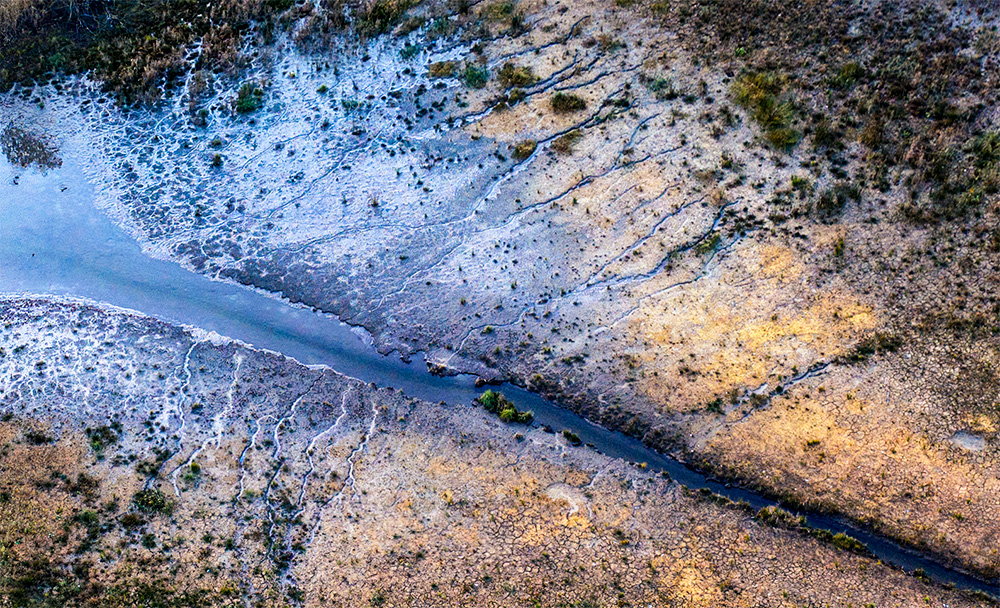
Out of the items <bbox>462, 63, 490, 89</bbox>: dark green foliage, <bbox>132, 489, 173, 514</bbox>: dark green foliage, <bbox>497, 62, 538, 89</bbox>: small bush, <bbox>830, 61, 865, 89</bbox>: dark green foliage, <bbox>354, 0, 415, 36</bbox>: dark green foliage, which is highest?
<bbox>354, 0, 415, 36</bbox>: dark green foliage

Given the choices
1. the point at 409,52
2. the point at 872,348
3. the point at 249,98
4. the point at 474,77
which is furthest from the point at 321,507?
the point at 409,52

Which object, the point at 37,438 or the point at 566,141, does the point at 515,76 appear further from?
the point at 37,438

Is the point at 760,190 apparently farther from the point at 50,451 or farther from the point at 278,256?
the point at 50,451

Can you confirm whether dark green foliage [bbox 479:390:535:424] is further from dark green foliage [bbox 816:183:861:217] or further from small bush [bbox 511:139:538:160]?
dark green foliage [bbox 816:183:861:217]

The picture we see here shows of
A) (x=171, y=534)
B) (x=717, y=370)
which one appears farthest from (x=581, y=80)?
(x=171, y=534)

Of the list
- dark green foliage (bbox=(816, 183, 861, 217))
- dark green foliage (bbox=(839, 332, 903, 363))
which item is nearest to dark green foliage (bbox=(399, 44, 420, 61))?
dark green foliage (bbox=(816, 183, 861, 217))

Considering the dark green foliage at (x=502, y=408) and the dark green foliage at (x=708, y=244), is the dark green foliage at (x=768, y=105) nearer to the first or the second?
the dark green foliage at (x=708, y=244)
